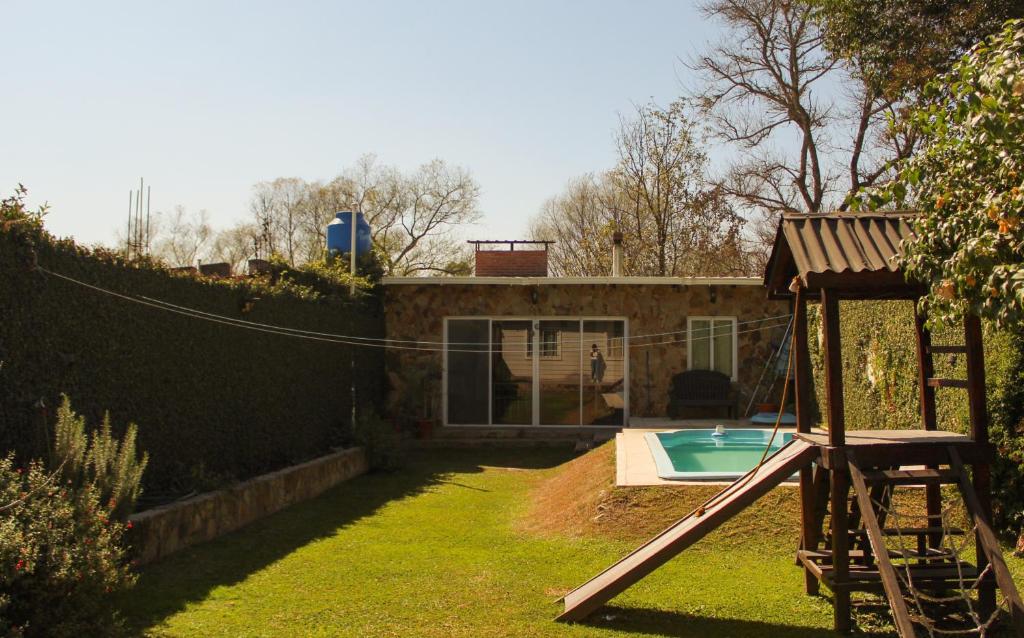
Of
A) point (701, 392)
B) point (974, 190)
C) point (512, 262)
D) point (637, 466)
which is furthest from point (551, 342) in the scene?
point (974, 190)

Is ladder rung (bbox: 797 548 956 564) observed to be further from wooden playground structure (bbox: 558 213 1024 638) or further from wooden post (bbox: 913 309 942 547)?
wooden post (bbox: 913 309 942 547)

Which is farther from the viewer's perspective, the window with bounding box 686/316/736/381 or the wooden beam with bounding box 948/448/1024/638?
the window with bounding box 686/316/736/381

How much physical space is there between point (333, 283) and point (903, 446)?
974 cm

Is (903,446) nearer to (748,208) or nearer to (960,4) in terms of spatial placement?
(960,4)

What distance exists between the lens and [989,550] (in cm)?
479

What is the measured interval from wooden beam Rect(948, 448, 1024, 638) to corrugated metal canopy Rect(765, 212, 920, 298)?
1097 mm

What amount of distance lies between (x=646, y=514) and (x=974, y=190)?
4342mm

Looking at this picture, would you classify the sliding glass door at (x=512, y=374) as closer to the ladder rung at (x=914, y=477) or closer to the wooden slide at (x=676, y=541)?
the wooden slide at (x=676, y=541)

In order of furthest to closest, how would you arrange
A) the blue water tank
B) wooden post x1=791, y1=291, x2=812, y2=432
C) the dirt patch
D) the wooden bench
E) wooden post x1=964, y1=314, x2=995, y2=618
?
the blue water tank → the wooden bench → the dirt patch → wooden post x1=791, y1=291, x2=812, y2=432 → wooden post x1=964, y1=314, x2=995, y2=618

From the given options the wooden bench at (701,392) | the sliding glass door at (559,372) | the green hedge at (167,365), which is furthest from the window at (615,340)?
the green hedge at (167,365)

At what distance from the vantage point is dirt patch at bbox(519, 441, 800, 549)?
739 cm

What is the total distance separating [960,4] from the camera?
12.4 m

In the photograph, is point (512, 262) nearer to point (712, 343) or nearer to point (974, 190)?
point (712, 343)

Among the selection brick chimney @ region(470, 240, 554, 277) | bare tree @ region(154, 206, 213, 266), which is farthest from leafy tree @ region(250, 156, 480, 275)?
brick chimney @ region(470, 240, 554, 277)
